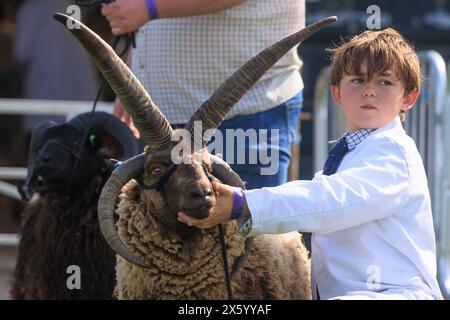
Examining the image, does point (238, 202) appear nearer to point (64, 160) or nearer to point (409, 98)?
point (409, 98)

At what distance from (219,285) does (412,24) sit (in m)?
5.27

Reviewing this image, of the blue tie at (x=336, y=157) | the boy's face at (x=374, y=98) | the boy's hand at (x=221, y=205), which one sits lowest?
the boy's hand at (x=221, y=205)

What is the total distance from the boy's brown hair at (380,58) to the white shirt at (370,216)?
209 millimetres

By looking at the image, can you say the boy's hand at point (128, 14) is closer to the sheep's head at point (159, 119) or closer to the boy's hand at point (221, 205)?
the sheep's head at point (159, 119)

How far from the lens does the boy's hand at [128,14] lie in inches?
149

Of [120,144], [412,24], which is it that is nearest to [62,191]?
[120,144]

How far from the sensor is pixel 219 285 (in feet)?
11.3

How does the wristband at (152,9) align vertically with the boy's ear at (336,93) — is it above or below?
above

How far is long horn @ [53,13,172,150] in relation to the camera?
3.06 m

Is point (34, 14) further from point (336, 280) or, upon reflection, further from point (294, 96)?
point (336, 280)

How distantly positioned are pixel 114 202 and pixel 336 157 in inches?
32.3

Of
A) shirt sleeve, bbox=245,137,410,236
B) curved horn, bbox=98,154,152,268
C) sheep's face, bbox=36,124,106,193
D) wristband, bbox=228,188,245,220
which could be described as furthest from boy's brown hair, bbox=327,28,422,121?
sheep's face, bbox=36,124,106,193

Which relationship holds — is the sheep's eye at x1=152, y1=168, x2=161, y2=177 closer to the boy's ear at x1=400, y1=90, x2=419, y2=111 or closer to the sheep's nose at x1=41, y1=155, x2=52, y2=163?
the boy's ear at x1=400, y1=90, x2=419, y2=111

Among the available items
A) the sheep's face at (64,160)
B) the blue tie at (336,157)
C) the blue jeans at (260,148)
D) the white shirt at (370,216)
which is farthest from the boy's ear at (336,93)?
the sheep's face at (64,160)
